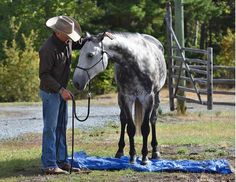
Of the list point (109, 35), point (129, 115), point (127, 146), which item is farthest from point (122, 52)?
point (127, 146)

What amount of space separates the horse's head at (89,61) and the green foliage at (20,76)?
51.3ft

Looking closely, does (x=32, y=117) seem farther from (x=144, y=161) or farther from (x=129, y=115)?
(x=144, y=161)

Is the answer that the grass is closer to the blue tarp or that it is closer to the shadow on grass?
the shadow on grass

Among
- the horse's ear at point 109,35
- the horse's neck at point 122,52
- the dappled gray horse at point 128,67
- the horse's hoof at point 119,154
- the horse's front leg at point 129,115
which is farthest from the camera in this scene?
the horse's hoof at point 119,154

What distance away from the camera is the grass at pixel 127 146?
8117mm

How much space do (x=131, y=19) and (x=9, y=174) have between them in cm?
2230

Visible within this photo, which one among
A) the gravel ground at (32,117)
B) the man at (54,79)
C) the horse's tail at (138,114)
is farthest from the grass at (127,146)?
the gravel ground at (32,117)

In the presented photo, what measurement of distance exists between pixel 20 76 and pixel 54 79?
634 inches

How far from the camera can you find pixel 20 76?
78.4 feet

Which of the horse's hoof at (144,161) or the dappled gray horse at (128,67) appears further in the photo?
the horse's hoof at (144,161)

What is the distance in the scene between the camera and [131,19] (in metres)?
30.1

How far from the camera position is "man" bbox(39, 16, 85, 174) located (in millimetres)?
8055

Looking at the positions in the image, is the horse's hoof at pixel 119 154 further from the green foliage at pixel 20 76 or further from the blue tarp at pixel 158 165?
the green foliage at pixel 20 76

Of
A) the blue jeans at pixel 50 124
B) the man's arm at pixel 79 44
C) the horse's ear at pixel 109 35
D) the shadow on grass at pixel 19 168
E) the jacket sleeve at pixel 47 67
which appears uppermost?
the horse's ear at pixel 109 35
